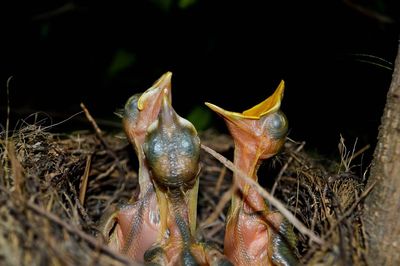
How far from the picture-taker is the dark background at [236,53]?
2.32 metres

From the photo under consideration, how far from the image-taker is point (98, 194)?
79.1 inches

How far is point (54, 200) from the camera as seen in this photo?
4.46 ft

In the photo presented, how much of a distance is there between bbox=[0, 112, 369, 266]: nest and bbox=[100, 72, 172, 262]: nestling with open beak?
78 millimetres

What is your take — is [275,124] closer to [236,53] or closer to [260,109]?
[260,109]

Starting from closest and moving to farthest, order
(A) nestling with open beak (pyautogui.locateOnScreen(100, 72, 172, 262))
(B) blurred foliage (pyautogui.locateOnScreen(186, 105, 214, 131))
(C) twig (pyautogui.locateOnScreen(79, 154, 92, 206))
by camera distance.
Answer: (A) nestling with open beak (pyautogui.locateOnScreen(100, 72, 172, 262)) → (C) twig (pyautogui.locateOnScreen(79, 154, 92, 206)) → (B) blurred foliage (pyautogui.locateOnScreen(186, 105, 214, 131))

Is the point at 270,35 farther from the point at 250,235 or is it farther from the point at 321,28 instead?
the point at 250,235

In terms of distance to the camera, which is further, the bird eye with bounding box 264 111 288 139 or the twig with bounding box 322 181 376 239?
the bird eye with bounding box 264 111 288 139

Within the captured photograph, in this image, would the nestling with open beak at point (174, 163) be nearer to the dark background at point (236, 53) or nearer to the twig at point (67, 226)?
the twig at point (67, 226)

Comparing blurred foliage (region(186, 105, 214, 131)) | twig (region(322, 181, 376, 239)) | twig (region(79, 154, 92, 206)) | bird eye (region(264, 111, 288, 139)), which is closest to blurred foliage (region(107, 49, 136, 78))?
blurred foliage (region(186, 105, 214, 131))

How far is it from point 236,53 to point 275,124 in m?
0.95

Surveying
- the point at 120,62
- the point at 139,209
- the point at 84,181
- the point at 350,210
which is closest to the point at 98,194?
the point at 84,181

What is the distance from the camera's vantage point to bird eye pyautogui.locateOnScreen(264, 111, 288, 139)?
1.56m

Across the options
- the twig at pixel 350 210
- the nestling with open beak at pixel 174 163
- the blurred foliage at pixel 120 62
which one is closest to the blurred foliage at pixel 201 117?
the blurred foliage at pixel 120 62

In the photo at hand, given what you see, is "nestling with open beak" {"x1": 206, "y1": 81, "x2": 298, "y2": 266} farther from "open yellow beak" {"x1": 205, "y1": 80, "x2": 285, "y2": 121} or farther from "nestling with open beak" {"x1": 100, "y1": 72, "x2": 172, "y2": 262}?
"nestling with open beak" {"x1": 100, "y1": 72, "x2": 172, "y2": 262}
